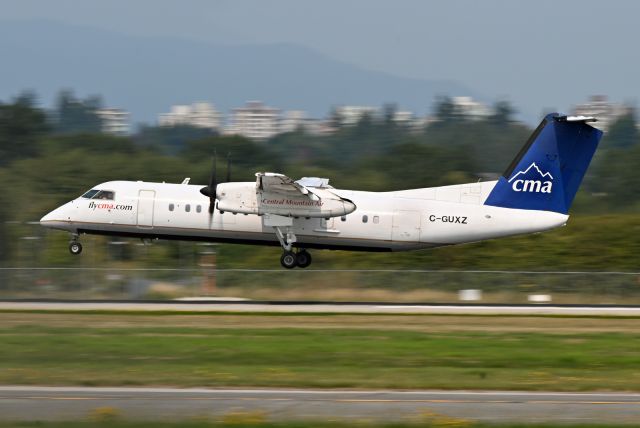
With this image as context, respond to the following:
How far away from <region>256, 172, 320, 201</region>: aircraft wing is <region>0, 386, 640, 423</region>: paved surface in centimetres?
1464

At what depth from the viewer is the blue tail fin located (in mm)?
31234

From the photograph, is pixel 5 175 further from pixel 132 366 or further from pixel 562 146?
pixel 132 366

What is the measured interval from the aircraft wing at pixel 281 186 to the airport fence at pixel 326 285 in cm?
264

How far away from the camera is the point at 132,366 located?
1775 centimetres

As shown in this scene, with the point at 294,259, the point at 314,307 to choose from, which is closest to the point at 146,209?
the point at 294,259

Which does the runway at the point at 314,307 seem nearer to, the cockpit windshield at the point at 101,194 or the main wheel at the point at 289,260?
the main wheel at the point at 289,260

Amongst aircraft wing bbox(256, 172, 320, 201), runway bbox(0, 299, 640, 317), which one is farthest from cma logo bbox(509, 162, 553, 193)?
aircraft wing bbox(256, 172, 320, 201)

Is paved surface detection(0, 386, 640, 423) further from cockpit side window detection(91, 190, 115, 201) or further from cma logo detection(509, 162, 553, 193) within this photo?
cockpit side window detection(91, 190, 115, 201)

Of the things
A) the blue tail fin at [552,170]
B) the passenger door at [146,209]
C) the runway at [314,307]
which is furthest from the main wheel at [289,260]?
the blue tail fin at [552,170]

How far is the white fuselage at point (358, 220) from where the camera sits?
31.0 m

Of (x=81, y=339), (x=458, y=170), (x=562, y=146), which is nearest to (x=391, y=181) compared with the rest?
(x=458, y=170)

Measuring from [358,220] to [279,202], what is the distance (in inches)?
104

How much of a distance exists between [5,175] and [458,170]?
31.8 metres

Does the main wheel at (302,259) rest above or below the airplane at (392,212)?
below
